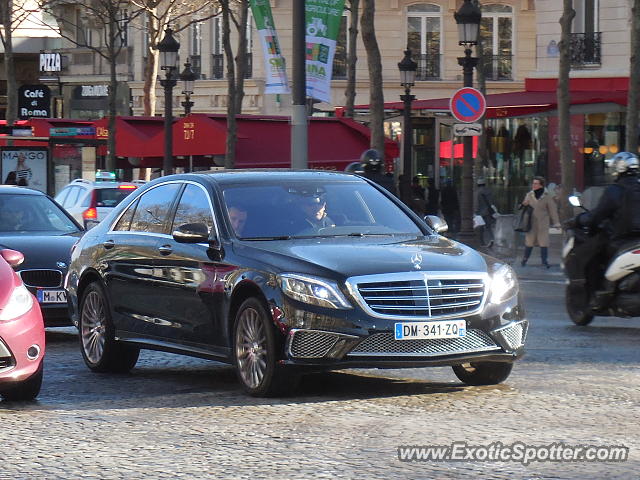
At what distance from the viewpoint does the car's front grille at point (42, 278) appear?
47.8ft

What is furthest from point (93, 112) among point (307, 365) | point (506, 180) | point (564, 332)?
point (307, 365)

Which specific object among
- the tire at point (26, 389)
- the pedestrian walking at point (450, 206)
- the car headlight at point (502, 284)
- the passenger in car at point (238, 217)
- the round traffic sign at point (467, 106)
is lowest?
the pedestrian walking at point (450, 206)

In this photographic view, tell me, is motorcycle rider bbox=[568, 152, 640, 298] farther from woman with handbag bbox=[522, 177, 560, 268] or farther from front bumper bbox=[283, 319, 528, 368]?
woman with handbag bbox=[522, 177, 560, 268]

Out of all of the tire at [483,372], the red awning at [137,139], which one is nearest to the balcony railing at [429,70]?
the red awning at [137,139]

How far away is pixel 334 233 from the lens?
10.5 m

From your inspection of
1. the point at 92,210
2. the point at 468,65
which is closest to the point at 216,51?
the point at 92,210

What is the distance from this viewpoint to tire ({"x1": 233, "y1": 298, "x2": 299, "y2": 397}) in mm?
9648

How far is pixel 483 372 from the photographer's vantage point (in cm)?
1036

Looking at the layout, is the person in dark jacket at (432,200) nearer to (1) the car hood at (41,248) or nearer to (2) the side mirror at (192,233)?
(1) the car hood at (41,248)

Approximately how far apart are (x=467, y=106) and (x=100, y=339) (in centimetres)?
1403

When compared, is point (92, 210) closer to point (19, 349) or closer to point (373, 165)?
Result: point (373, 165)

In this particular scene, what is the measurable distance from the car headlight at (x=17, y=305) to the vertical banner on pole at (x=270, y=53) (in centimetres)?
1269

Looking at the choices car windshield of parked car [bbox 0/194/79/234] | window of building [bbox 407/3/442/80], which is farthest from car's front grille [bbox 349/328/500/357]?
window of building [bbox 407/3/442/80]

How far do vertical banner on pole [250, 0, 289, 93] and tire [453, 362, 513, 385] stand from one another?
12.5m
